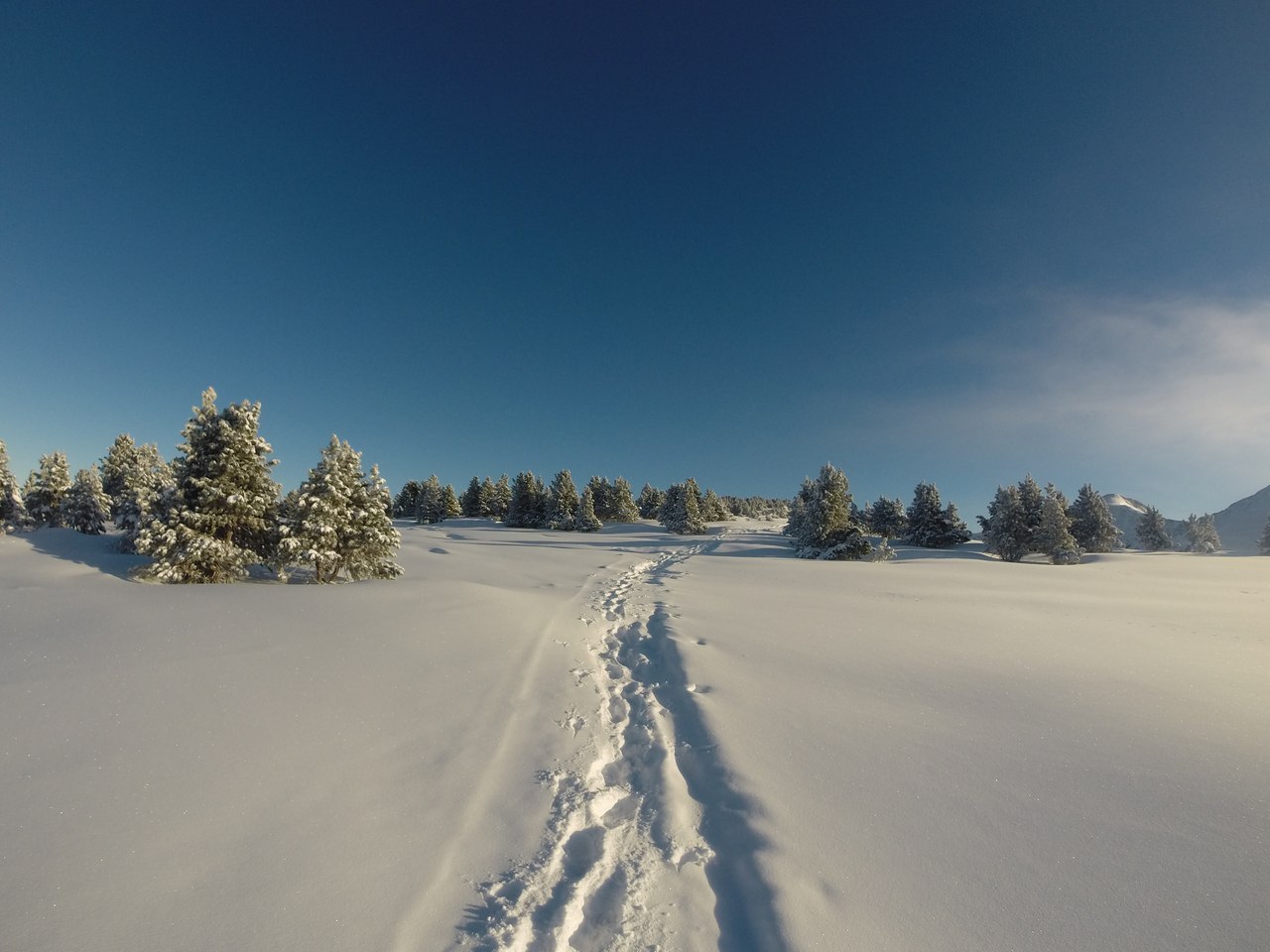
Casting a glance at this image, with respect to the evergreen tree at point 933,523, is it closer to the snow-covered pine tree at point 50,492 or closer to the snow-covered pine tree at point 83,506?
the snow-covered pine tree at point 83,506

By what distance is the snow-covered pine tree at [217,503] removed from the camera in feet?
42.9

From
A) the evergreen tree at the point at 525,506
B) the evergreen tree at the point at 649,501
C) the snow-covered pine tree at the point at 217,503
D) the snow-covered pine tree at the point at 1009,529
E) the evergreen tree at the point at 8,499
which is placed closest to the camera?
the snow-covered pine tree at the point at 217,503

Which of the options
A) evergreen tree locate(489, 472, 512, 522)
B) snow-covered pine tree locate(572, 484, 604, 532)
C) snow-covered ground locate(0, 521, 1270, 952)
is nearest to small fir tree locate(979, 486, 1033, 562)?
snow-covered ground locate(0, 521, 1270, 952)

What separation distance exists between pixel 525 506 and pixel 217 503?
47.1 meters

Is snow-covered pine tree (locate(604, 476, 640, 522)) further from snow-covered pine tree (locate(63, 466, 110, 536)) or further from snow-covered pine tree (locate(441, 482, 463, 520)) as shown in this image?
snow-covered pine tree (locate(63, 466, 110, 536))

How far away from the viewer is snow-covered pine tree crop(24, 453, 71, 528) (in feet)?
108

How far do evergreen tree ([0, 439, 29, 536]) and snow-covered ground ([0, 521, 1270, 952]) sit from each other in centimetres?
3025

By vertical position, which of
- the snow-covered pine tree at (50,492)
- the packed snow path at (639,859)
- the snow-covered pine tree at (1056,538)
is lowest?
the packed snow path at (639,859)

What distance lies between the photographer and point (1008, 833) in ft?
13.2

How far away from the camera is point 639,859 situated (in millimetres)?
4004

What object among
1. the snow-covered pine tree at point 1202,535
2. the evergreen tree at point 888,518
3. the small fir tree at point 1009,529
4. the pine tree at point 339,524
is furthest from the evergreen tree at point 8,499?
the snow-covered pine tree at point 1202,535

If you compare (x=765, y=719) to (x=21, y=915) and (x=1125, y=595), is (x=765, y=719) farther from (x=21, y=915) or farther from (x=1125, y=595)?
(x=1125, y=595)

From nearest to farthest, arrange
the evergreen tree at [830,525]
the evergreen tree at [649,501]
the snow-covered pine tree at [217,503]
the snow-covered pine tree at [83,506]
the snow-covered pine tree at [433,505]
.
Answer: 1. the snow-covered pine tree at [217,503]
2. the evergreen tree at [830,525]
3. the snow-covered pine tree at [83,506]
4. the snow-covered pine tree at [433,505]
5. the evergreen tree at [649,501]

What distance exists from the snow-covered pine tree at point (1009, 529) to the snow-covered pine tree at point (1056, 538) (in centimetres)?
130
